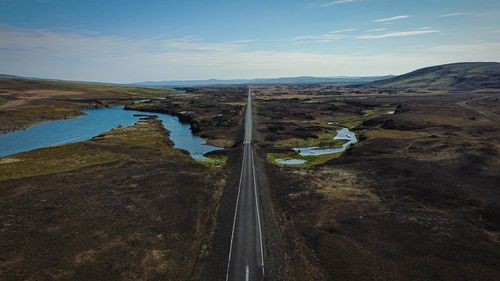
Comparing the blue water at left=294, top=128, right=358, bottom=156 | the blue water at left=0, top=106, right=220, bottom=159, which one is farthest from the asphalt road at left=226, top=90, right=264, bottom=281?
the blue water at left=0, top=106, right=220, bottom=159

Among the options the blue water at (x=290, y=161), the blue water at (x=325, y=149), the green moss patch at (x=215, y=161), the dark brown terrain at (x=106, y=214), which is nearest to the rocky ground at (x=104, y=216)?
the dark brown terrain at (x=106, y=214)

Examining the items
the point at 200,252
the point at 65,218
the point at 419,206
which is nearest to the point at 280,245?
the point at 200,252

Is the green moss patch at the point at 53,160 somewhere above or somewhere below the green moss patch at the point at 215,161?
above

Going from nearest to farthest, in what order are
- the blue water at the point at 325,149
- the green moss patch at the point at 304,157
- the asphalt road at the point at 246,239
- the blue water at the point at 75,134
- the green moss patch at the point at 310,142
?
the asphalt road at the point at 246,239, the green moss patch at the point at 304,157, the blue water at the point at 325,149, the blue water at the point at 75,134, the green moss patch at the point at 310,142

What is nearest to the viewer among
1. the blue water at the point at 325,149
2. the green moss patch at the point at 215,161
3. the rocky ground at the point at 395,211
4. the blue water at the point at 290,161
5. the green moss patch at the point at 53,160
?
the rocky ground at the point at 395,211

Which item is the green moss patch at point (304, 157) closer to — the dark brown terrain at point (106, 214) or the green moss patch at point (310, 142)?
the green moss patch at point (310, 142)

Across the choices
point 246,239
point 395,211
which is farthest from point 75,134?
point 395,211
